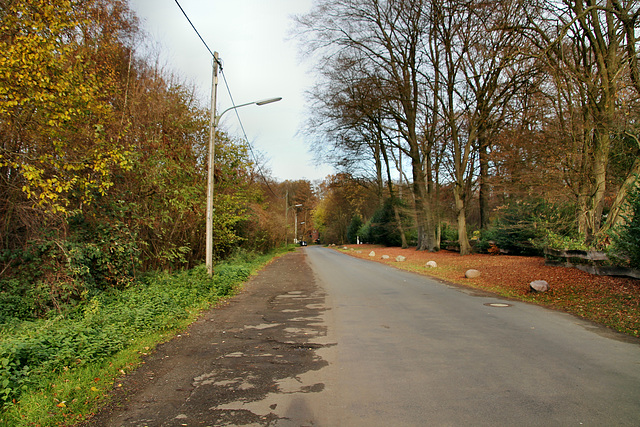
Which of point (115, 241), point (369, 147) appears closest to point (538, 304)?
point (115, 241)

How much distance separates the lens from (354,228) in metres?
61.1

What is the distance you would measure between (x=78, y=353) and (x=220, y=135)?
12005 millimetres

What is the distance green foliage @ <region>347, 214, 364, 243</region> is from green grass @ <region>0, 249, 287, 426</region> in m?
51.6

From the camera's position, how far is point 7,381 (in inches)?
151

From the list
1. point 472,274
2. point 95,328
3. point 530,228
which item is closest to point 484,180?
point 530,228

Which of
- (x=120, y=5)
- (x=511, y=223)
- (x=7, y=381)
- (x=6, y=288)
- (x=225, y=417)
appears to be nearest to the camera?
(x=225, y=417)

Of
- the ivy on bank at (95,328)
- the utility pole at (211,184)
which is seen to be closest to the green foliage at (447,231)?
the utility pole at (211,184)

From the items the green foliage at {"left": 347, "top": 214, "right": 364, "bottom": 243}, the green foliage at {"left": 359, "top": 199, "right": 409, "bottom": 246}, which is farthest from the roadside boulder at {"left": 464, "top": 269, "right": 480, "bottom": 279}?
the green foliage at {"left": 347, "top": 214, "right": 364, "bottom": 243}

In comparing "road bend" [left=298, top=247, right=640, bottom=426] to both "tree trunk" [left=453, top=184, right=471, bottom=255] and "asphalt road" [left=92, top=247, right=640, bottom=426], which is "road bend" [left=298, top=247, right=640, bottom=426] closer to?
"asphalt road" [left=92, top=247, right=640, bottom=426]

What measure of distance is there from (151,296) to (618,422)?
8.37 metres

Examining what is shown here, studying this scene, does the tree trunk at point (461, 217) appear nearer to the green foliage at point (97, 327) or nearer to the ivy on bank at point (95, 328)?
the green foliage at point (97, 327)

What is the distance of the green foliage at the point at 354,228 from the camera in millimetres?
60000

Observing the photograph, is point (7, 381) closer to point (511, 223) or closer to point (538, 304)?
point (538, 304)

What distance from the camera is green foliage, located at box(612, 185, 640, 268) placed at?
28.7 feet
